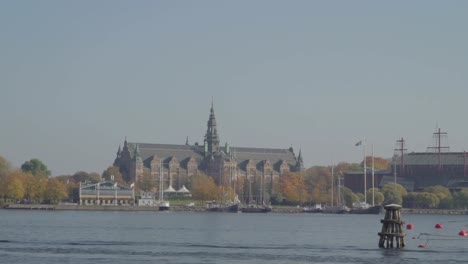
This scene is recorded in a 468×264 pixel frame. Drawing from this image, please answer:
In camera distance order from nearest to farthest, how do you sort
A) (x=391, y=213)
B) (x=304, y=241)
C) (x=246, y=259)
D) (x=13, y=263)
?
(x=13, y=263)
(x=246, y=259)
(x=391, y=213)
(x=304, y=241)

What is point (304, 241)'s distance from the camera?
98.3 m

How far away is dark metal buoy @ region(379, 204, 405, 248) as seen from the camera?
83.8 metres

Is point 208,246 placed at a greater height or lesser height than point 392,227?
lesser

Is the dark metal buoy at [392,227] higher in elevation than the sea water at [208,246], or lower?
higher

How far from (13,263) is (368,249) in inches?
1119

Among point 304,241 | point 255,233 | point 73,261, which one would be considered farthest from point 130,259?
point 255,233

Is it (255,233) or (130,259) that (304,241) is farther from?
(130,259)

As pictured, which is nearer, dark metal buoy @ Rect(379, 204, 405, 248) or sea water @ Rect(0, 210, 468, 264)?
sea water @ Rect(0, 210, 468, 264)

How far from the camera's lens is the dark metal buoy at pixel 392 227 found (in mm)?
83750

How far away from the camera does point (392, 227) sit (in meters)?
85.6

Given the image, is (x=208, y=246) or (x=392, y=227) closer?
(x=392, y=227)

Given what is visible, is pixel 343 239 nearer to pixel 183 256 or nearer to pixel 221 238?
pixel 221 238

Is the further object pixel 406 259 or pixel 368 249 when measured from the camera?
pixel 368 249

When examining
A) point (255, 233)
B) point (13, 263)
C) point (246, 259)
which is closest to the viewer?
point (13, 263)
